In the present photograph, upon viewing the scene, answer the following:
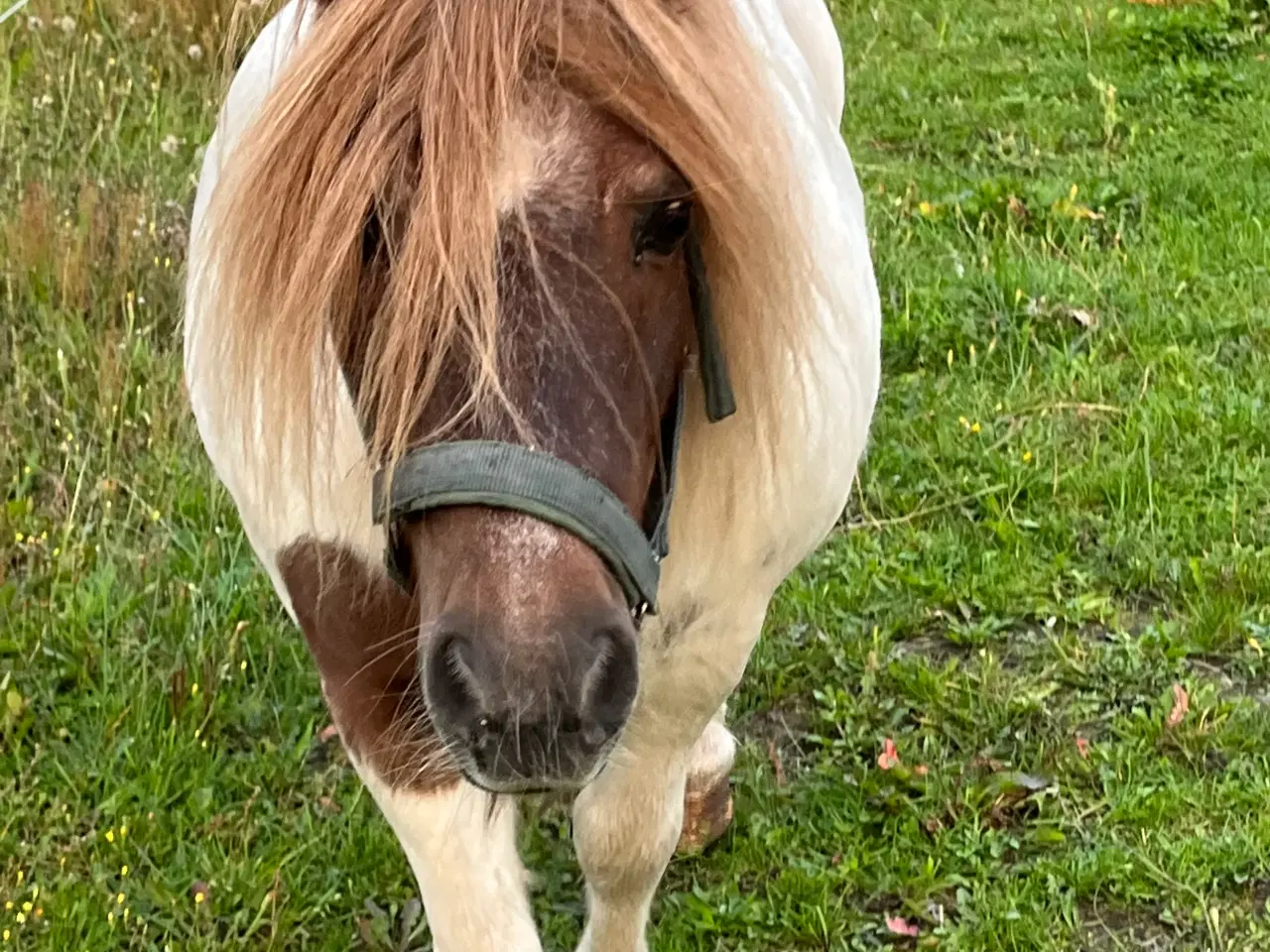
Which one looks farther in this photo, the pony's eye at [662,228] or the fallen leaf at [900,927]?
the fallen leaf at [900,927]

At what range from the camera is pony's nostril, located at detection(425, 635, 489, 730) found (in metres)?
0.99

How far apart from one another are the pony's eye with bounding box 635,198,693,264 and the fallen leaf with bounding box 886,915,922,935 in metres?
1.31

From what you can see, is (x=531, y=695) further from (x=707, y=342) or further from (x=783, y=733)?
(x=783, y=733)

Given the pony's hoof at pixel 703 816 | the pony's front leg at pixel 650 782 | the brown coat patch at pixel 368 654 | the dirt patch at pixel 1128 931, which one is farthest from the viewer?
the pony's hoof at pixel 703 816

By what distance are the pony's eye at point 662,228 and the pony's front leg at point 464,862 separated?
0.66m

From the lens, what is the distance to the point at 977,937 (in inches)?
79.4

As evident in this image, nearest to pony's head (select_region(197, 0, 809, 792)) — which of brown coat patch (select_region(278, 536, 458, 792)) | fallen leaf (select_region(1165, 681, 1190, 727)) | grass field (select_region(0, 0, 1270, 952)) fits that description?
brown coat patch (select_region(278, 536, 458, 792))

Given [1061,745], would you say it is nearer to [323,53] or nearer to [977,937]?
[977,937]

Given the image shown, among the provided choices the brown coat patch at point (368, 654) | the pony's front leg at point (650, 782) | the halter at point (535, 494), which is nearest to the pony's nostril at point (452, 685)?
the halter at point (535, 494)

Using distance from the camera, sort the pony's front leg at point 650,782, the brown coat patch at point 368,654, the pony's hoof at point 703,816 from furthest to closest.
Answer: the pony's hoof at point 703,816 → the pony's front leg at point 650,782 → the brown coat patch at point 368,654

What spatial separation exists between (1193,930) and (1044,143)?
3003 millimetres

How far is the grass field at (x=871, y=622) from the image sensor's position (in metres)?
2.09

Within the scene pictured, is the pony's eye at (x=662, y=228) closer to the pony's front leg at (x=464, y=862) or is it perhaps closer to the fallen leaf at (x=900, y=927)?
the pony's front leg at (x=464, y=862)

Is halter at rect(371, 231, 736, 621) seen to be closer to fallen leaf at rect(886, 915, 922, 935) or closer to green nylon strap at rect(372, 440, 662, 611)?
→ green nylon strap at rect(372, 440, 662, 611)
